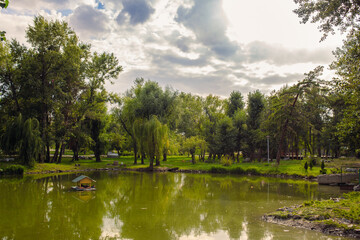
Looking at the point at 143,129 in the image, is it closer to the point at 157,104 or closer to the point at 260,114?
the point at 157,104

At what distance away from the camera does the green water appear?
9.34m

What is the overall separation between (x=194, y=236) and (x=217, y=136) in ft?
111

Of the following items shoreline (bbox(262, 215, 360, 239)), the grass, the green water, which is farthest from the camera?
the grass

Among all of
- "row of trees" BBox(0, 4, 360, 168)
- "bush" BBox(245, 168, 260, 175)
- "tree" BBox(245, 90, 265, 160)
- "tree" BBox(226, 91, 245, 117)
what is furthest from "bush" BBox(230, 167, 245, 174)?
"tree" BBox(226, 91, 245, 117)

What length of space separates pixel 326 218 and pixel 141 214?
299 inches

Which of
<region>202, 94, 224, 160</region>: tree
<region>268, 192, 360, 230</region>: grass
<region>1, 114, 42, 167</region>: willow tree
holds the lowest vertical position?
<region>268, 192, 360, 230</region>: grass

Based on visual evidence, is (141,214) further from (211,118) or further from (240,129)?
(211,118)

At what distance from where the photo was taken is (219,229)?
10094 mm

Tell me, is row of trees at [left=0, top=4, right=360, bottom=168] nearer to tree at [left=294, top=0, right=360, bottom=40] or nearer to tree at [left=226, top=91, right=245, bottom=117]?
tree at [left=226, top=91, right=245, bottom=117]

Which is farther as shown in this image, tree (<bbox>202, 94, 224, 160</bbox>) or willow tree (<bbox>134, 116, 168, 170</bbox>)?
tree (<bbox>202, 94, 224, 160</bbox>)

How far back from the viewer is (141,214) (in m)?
12.3

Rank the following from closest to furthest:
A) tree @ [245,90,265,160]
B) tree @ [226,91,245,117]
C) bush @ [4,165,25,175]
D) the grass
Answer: the grass < bush @ [4,165,25,175] < tree @ [245,90,265,160] < tree @ [226,91,245,117]

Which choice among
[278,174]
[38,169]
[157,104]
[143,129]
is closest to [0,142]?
[38,169]

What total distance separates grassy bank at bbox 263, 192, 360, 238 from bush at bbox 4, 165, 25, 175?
25.9 meters
